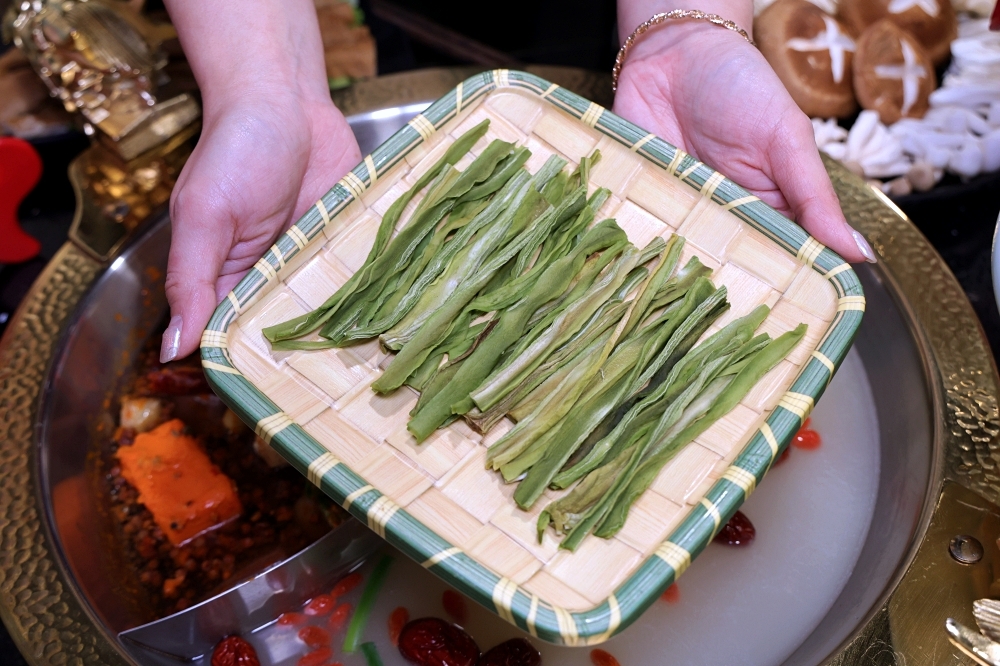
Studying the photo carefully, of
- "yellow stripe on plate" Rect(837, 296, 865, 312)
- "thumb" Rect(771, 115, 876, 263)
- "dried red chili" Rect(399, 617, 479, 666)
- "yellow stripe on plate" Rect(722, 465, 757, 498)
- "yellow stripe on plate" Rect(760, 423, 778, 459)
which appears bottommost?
"dried red chili" Rect(399, 617, 479, 666)

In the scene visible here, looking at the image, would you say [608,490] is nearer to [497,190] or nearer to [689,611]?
[689,611]

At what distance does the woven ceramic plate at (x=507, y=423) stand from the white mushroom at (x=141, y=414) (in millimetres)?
592

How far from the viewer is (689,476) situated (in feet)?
4.45

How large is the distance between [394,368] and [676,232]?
70 cm

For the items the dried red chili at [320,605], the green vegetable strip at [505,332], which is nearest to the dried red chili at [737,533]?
the green vegetable strip at [505,332]

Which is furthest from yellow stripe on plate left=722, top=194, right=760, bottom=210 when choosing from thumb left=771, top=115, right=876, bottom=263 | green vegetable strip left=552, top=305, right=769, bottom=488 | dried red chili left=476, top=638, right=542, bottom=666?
dried red chili left=476, top=638, right=542, bottom=666

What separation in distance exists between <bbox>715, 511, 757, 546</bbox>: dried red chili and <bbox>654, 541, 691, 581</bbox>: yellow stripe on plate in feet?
1.88

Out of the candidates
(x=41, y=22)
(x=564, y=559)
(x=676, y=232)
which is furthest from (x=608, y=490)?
(x=41, y=22)

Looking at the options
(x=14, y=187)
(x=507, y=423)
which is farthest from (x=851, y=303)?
(x=14, y=187)

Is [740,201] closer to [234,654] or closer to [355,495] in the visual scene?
[355,495]

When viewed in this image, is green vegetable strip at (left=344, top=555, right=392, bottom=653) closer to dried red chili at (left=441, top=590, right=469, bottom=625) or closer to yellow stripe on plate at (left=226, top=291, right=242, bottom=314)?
dried red chili at (left=441, top=590, right=469, bottom=625)

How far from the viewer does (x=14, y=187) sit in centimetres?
220

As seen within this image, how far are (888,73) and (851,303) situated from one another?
5.11ft

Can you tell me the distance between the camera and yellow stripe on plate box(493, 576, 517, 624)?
116 cm
